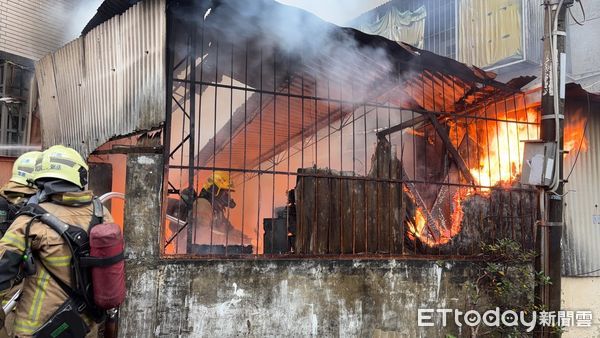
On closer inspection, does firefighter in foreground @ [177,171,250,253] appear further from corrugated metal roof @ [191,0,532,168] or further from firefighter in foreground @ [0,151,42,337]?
firefighter in foreground @ [0,151,42,337]

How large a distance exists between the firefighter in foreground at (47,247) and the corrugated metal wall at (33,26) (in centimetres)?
708

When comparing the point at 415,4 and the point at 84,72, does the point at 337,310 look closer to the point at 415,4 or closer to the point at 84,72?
the point at 84,72

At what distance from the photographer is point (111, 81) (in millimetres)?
7137

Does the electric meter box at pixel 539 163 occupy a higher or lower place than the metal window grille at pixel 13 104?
lower

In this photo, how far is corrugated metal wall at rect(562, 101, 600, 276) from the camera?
10.0 m

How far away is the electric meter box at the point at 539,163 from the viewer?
6281 millimetres

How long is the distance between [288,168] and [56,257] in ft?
14.9

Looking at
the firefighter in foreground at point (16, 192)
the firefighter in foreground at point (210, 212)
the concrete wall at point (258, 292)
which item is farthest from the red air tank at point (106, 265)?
the firefighter in foreground at point (210, 212)

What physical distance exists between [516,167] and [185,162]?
7191 millimetres

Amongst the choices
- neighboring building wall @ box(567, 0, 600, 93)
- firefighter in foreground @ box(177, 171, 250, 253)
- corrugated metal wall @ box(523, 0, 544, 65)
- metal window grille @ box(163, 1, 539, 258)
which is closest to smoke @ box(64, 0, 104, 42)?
metal window grille @ box(163, 1, 539, 258)

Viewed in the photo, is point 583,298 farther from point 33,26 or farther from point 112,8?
point 33,26

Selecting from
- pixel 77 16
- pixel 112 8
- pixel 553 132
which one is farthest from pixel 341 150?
pixel 77 16

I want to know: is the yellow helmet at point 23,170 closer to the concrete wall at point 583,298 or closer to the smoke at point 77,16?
the smoke at point 77,16

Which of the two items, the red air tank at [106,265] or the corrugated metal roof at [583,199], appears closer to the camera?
the red air tank at [106,265]
